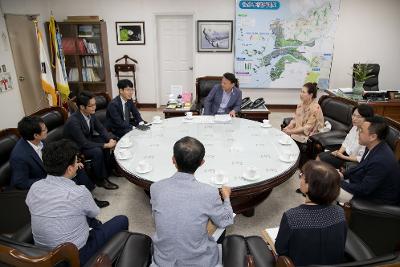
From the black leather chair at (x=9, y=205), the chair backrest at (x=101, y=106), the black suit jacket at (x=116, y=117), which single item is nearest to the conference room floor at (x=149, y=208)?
the black suit jacket at (x=116, y=117)

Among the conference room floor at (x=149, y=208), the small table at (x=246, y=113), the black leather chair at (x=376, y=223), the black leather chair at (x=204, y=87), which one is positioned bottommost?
the conference room floor at (x=149, y=208)

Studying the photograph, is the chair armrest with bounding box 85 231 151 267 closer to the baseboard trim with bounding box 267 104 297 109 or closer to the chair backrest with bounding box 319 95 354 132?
the chair backrest with bounding box 319 95 354 132

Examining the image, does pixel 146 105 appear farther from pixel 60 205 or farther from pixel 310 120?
pixel 60 205

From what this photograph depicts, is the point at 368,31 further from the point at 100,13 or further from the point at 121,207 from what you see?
the point at 121,207

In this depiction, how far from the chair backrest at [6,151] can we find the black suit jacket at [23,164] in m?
0.10

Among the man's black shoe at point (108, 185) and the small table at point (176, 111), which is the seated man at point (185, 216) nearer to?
the man's black shoe at point (108, 185)

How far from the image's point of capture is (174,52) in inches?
249

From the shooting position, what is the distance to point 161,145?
288cm

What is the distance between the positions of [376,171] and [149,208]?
2038 millimetres

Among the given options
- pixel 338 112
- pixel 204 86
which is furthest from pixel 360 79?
pixel 204 86

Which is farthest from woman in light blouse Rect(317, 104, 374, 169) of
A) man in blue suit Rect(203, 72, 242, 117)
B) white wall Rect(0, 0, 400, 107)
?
white wall Rect(0, 0, 400, 107)

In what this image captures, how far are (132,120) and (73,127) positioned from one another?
101cm

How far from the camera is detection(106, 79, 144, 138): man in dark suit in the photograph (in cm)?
362

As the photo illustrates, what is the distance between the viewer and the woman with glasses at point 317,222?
4.32 feet
